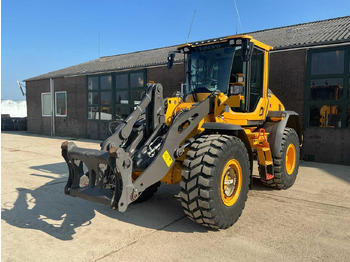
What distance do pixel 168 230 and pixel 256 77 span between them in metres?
3.26

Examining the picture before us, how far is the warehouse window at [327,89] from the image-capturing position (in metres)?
8.38

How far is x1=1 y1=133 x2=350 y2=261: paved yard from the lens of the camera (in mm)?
3236

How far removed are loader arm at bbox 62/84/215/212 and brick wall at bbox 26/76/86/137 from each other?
524 inches

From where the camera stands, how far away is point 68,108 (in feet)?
57.5

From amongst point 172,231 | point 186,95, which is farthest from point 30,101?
point 172,231

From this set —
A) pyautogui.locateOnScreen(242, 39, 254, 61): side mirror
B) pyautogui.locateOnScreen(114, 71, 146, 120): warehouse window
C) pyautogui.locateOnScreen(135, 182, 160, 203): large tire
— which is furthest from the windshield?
pyautogui.locateOnScreen(114, 71, 146, 120): warehouse window

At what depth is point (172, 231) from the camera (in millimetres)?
3828

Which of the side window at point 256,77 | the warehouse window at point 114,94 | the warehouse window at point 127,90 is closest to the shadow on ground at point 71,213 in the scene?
the side window at point 256,77

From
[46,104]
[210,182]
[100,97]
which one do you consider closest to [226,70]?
[210,182]

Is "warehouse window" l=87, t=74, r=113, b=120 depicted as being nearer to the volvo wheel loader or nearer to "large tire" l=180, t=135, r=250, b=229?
the volvo wheel loader

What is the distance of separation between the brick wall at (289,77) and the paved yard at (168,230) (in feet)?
13.4

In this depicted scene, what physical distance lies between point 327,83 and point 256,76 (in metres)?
4.58

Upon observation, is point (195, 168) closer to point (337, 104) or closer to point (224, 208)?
point (224, 208)

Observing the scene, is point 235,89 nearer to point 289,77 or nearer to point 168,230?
point 168,230
